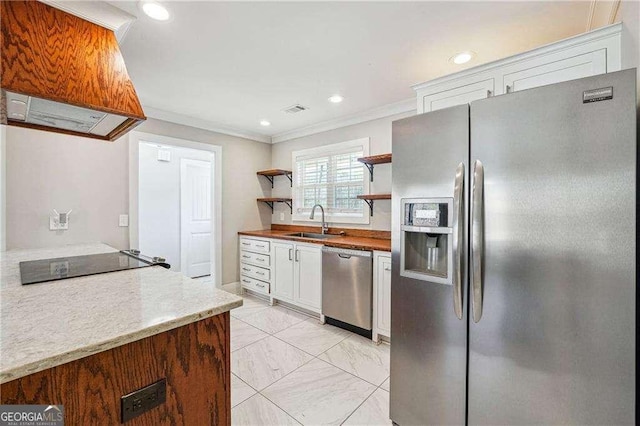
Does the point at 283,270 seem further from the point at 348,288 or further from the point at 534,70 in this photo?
the point at 534,70

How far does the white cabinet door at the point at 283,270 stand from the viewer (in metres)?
3.40

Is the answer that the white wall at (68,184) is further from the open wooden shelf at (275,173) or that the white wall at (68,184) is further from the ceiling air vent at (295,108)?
the ceiling air vent at (295,108)

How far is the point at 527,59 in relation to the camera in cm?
160

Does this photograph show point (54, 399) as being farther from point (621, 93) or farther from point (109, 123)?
point (621, 93)

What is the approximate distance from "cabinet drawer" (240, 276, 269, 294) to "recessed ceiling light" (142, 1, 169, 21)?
9.64ft

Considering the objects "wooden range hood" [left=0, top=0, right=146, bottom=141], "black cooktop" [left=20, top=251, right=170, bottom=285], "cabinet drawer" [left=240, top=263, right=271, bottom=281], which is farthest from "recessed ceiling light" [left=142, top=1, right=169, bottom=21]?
"cabinet drawer" [left=240, top=263, right=271, bottom=281]

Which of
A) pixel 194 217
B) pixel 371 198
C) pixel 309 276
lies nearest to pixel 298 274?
pixel 309 276

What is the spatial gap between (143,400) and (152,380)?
53 mm

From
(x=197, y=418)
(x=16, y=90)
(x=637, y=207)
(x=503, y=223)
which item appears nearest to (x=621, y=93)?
(x=637, y=207)

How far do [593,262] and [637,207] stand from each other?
306mm

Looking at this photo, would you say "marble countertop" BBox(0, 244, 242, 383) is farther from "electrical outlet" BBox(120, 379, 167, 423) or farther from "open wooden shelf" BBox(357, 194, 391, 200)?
"open wooden shelf" BBox(357, 194, 391, 200)

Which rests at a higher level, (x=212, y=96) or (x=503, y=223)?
(x=212, y=96)

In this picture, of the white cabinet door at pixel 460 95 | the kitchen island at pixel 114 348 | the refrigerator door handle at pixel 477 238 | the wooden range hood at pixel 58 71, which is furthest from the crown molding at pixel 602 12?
the wooden range hood at pixel 58 71

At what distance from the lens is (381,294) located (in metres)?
2.56
